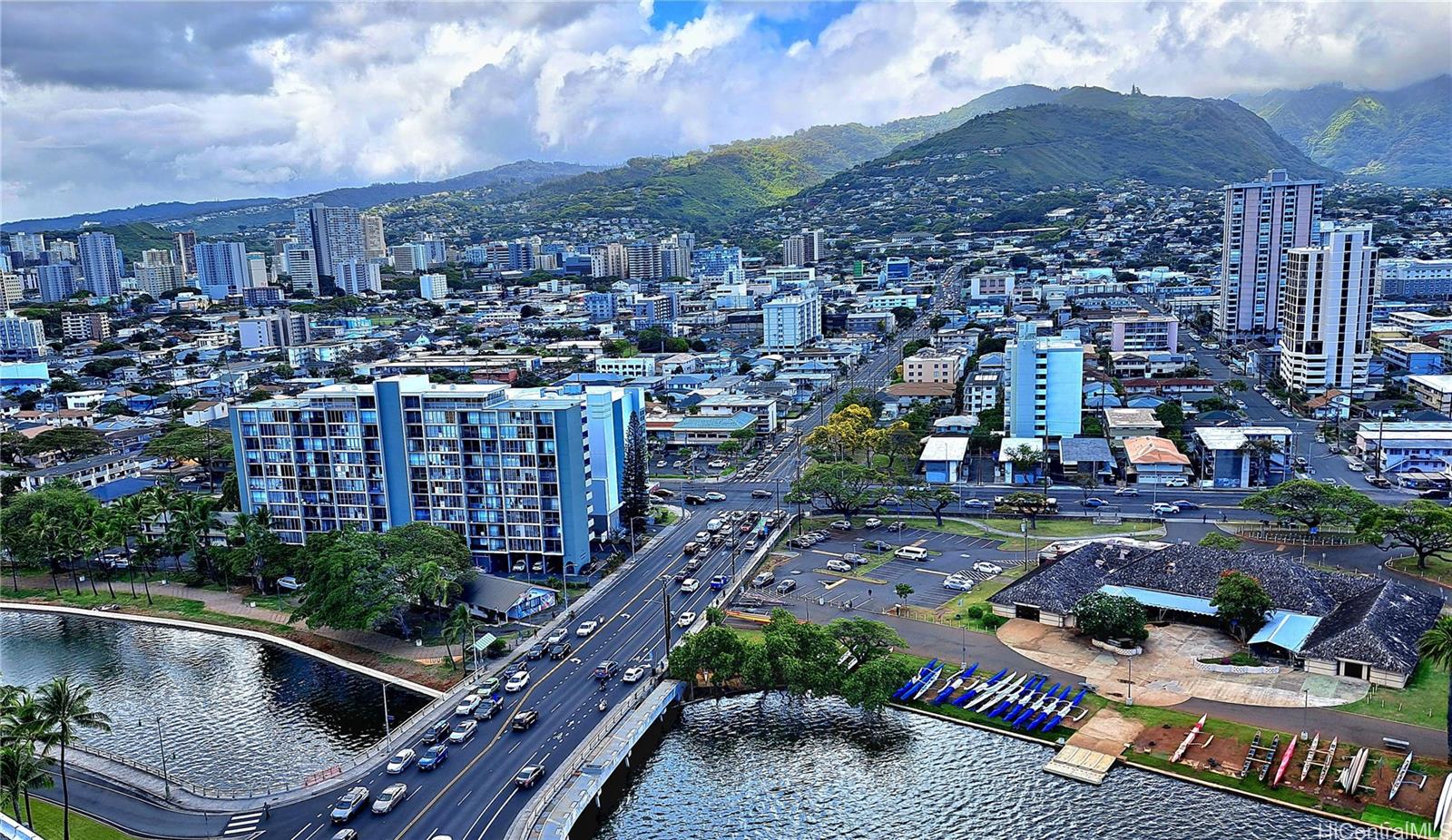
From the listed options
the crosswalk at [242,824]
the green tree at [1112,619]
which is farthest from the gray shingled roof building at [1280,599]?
the crosswalk at [242,824]

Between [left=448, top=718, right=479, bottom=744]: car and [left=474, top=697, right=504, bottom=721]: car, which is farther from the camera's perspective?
[left=474, top=697, right=504, bottom=721]: car

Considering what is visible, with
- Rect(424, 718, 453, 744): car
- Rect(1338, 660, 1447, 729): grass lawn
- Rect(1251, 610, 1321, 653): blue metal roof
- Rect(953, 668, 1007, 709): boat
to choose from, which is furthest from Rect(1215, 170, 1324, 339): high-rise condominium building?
Rect(424, 718, 453, 744): car

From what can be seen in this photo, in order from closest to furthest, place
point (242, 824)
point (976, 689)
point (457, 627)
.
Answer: point (242, 824)
point (976, 689)
point (457, 627)

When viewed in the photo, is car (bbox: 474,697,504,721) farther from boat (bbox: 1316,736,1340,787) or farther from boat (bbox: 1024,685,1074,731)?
boat (bbox: 1316,736,1340,787)

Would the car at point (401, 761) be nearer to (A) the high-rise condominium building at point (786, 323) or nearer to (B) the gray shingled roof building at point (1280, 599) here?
(B) the gray shingled roof building at point (1280, 599)

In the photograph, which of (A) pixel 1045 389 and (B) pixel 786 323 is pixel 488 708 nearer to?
(A) pixel 1045 389

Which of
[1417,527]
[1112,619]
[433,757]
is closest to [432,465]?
[433,757]

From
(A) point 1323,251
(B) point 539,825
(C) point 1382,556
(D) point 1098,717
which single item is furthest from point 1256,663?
(A) point 1323,251

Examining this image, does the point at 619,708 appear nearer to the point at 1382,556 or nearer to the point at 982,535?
the point at 982,535
